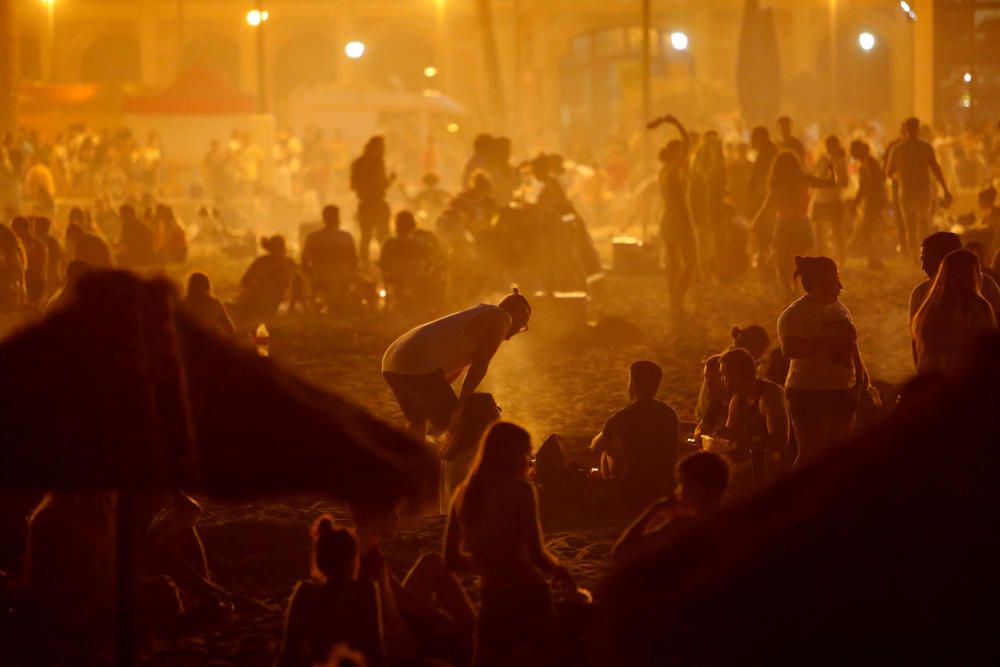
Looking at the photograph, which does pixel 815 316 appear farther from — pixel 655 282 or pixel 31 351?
pixel 655 282

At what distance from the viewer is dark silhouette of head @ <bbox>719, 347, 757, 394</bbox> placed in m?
8.49

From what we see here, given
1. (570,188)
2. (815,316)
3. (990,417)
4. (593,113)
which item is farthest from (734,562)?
(593,113)

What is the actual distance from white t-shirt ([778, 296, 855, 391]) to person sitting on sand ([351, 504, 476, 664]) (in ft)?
8.11

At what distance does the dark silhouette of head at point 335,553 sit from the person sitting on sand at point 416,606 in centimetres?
41

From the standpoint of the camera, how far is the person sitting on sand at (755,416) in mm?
8539

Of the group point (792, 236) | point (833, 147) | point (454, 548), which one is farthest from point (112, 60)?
point (454, 548)

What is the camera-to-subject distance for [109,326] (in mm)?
4031

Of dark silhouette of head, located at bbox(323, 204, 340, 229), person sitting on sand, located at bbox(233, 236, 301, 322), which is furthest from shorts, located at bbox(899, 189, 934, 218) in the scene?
person sitting on sand, located at bbox(233, 236, 301, 322)

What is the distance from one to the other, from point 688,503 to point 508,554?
623 mm

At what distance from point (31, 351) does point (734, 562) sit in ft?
6.16

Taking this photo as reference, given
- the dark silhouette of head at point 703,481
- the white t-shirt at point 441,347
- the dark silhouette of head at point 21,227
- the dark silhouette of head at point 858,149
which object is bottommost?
the dark silhouette of head at point 703,481

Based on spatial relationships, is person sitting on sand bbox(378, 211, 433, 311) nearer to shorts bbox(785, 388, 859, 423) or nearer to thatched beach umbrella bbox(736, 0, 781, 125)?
shorts bbox(785, 388, 859, 423)

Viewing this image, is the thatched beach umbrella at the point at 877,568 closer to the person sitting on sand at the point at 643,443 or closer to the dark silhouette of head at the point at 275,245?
the person sitting on sand at the point at 643,443

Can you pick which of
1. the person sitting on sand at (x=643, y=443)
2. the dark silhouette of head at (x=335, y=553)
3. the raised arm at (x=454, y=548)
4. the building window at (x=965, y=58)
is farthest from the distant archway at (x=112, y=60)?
the dark silhouette of head at (x=335, y=553)
